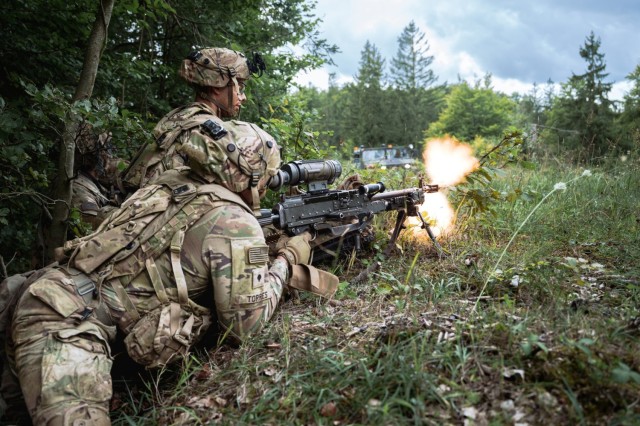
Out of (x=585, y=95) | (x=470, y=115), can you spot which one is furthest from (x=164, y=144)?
(x=470, y=115)

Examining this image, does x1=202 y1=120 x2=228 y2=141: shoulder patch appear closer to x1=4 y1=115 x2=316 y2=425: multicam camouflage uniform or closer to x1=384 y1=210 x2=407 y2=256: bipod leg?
x1=4 y1=115 x2=316 y2=425: multicam camouflage uniform

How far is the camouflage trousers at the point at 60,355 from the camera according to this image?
2352 millimetres

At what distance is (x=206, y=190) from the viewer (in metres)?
3.14

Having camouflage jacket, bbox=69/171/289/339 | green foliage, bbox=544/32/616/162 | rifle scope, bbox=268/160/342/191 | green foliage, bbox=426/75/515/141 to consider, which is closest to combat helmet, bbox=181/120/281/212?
camouflage jacket, bbox=69/171/289/339

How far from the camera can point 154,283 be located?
2947 mm

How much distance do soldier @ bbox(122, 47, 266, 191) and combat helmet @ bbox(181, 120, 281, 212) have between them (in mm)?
607

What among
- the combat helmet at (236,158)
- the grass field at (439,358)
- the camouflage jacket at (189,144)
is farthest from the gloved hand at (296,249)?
Result: the camouflage jacket at (189,144)

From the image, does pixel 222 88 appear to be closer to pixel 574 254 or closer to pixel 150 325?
pixel 150 325

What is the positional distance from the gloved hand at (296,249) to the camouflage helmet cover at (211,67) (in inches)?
61.6

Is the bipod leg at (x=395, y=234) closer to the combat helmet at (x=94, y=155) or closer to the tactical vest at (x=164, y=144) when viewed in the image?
the tactical vest at (x=164, y=144)

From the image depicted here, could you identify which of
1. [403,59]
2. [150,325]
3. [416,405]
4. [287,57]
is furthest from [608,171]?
[403,59]

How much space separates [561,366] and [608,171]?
20.4ft

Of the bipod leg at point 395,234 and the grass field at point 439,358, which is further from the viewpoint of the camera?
the bipod leg at point 395,234

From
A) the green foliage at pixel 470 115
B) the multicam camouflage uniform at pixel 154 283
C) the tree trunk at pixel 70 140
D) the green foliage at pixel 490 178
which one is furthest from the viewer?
the green foliage at pixel 470 115
